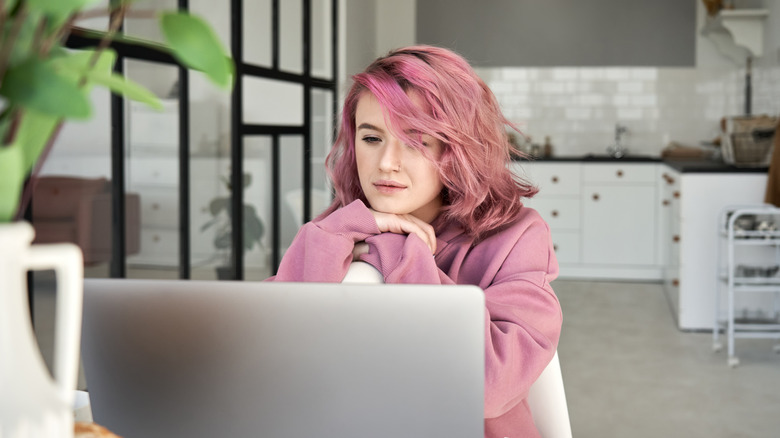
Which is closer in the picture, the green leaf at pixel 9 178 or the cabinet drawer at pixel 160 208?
the green leaf at pixel 9 178

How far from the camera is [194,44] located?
0.39 m

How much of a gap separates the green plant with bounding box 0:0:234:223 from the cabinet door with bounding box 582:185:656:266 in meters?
5.96

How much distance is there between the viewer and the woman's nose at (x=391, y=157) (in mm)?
1230

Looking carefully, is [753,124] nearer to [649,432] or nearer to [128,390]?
[649,432]

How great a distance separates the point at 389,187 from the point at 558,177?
512 cm

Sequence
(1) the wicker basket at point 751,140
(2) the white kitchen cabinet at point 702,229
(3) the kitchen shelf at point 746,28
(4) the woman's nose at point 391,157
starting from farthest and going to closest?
(3) the kitchen shelf at point 746,28, (1) the wicker basket at point 751,140, (2) the white kitchen cabinet at point 702,229, (4) the woman's nose at point 391,157

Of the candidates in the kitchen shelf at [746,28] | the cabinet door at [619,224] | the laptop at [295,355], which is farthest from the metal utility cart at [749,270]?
the laptop at [295,355]

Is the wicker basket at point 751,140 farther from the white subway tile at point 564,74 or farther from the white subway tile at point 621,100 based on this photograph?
the white subway tile at point 564,74

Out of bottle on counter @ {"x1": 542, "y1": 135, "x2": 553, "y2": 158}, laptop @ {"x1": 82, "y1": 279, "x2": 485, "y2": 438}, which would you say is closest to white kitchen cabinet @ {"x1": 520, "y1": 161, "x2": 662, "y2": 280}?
bottle on counter @ {"x1": 542, "y1": 135, "x2": 553, "y2": 158}

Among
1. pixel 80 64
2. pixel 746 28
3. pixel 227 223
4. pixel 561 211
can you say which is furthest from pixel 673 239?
pixel 80 64

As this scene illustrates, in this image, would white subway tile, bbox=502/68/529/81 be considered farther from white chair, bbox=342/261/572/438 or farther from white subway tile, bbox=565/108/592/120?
white chair, bbox=342/261/572/438

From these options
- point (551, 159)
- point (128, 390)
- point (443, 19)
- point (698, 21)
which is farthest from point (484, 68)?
point (128, 390)

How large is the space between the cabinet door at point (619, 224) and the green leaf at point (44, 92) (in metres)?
6.00

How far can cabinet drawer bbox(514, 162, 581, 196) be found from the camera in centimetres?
617
